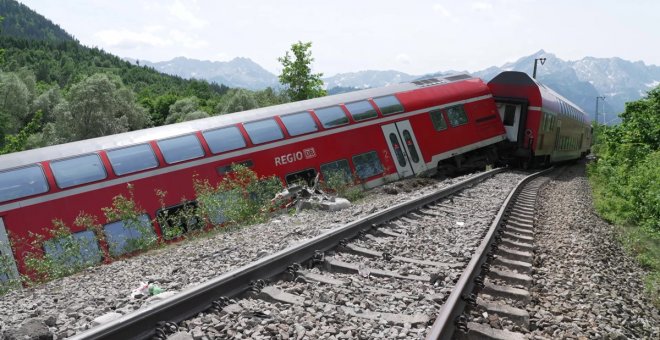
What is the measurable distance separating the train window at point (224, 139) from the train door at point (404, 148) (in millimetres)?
5098

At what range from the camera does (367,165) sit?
15703 millimetres

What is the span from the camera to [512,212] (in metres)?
10.4

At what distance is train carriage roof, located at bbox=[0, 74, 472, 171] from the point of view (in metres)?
10.3

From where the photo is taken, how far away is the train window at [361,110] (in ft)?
51.4

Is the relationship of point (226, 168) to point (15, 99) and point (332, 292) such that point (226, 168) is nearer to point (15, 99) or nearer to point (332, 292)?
point (332, 292)

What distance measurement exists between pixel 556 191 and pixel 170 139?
11676 mm

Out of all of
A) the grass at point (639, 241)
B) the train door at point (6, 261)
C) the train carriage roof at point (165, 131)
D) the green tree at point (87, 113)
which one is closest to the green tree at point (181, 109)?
the green tree at point (87, 113)

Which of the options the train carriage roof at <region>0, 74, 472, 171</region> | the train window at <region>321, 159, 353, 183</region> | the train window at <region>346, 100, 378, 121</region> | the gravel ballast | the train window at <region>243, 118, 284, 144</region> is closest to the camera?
the gravel ballast

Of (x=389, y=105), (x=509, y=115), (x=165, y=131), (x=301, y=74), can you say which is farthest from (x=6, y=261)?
(x=301, y=74)

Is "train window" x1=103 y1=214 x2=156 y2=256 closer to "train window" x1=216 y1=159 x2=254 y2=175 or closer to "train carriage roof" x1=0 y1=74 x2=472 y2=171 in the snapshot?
"train carriage roof" x1=0 y1=74 x2=472 y2=171

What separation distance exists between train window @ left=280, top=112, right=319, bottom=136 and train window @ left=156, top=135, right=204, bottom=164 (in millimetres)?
2672

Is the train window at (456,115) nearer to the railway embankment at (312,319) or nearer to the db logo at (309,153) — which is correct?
the db logo at (309,153)

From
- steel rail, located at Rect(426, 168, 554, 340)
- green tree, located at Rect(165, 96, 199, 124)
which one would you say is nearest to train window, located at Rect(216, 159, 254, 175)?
→ steel rail, located at Rect(426, 168, 554, 340)

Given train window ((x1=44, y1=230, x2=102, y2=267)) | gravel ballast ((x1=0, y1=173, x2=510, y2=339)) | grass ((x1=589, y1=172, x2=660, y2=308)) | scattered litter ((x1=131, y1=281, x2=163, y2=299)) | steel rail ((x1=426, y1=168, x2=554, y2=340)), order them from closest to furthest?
steel rail ((x1=426, y1=168, x2=554, y2=340))
gravel ballast ((x1=0, y1=173, x2=510, y2=339))
scattered litter ((x1=131, y1=281, x2=163, y2=299))
grass ((x1=589, y1=172, x2=660, y2=308))
train window ((x1=44, y1=230, x2=102, y2=267))
